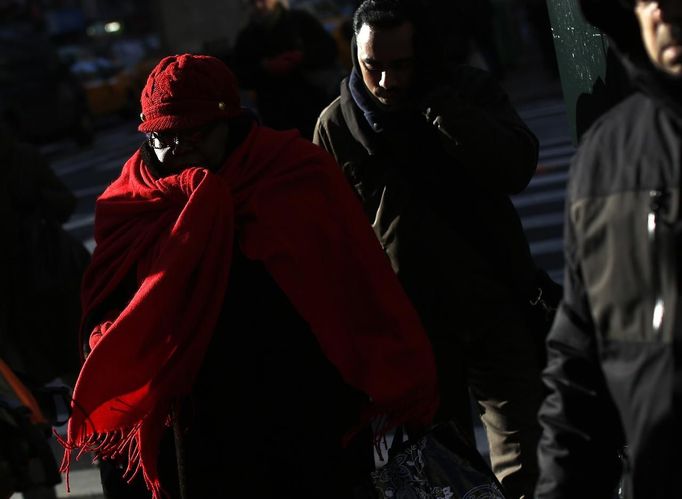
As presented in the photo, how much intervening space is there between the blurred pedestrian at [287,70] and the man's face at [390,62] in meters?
4.09

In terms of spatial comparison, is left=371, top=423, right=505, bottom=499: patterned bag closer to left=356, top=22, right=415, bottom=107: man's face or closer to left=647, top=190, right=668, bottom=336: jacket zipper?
left=356, top=22, right=415, bottom=107: man's face

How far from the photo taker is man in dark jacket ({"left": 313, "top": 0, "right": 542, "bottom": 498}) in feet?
16.0

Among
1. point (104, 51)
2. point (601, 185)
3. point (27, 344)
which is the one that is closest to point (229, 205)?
point (601, 185)

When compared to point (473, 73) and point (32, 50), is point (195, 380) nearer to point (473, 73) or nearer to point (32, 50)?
point (473, 73)

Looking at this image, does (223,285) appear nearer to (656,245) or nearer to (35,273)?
(656,245)

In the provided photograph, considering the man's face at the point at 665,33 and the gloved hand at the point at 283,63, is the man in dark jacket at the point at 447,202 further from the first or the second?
the gloved hand at the point at 283,63

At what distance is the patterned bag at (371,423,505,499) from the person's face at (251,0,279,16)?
5.78 metres

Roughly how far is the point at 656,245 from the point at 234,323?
5.85 feet

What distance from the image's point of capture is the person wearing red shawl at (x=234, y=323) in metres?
4.31

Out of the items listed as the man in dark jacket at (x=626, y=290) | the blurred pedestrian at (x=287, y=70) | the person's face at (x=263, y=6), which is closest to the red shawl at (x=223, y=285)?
the man in dark jacket at (x=626, y=290)

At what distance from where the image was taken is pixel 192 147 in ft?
14.7

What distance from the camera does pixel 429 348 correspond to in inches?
180

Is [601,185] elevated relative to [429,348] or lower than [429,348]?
elevated

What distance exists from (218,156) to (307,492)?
3.13 feet
